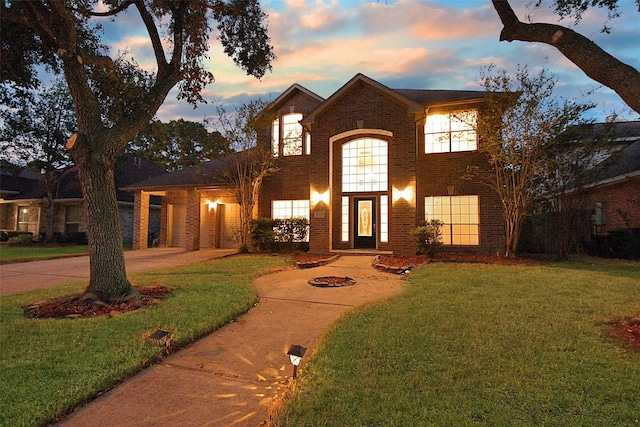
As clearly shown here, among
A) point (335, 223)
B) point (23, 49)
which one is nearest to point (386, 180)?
point (335, 223)

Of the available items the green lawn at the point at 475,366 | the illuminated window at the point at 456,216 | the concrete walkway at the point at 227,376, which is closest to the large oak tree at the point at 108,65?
the concrete walkway at the point at 227,376

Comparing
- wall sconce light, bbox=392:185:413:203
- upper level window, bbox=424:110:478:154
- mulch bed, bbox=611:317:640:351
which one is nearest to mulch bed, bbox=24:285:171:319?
mulch bed, bbox=611:317:640:351

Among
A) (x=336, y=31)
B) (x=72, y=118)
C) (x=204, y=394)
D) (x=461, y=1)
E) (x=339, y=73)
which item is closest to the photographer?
(x=204, y=394)

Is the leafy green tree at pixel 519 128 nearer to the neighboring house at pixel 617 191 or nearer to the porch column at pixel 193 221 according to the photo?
the neighboring house at pixel 617 191

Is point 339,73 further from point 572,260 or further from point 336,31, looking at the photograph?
point 572,260

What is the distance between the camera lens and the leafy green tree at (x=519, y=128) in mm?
10344

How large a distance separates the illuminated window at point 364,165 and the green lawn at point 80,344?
7.73 m

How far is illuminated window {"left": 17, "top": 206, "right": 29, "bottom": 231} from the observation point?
23.2 metres

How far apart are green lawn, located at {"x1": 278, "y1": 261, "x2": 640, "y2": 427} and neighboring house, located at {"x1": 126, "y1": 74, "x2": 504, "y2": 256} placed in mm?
6497

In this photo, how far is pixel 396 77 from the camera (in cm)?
1761

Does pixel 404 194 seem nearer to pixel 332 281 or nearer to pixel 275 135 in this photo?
pixel 332 281

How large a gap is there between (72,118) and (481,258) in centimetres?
2294

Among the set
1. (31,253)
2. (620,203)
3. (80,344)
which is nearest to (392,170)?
(620,203)

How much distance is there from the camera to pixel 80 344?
3920mm
